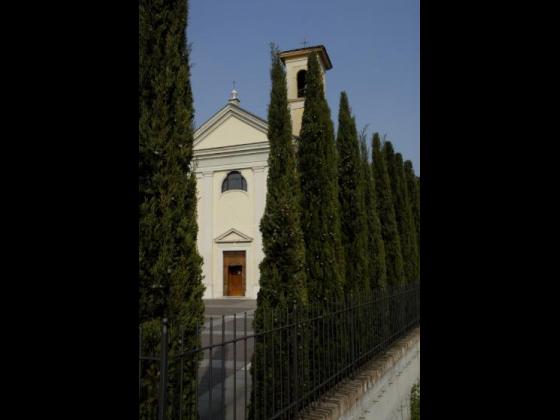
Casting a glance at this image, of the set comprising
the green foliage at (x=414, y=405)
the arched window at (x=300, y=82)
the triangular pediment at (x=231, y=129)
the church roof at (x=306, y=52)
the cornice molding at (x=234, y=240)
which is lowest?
the green foliage at (x=414, y=405)

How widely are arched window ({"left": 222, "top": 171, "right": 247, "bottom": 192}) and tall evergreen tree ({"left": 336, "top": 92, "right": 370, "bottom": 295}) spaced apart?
13.5 metres

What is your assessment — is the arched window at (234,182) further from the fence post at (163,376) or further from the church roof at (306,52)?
the fence post at (163,376)

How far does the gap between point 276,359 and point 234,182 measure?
1864 cm

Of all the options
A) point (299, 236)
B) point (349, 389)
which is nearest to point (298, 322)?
point (349, 389)

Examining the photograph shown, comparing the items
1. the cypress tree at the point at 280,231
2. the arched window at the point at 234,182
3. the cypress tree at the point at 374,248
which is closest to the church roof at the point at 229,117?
the arched window at the point at 234,182

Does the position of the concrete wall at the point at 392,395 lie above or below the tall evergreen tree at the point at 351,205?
below

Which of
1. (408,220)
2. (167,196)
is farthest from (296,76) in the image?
(167,196)

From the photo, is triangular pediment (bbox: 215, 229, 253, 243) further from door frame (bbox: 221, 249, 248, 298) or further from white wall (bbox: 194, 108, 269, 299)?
door frame (bbox: 221, 249, 248, 298)

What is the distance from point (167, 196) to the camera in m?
4.21

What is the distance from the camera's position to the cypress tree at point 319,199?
7.41 meters

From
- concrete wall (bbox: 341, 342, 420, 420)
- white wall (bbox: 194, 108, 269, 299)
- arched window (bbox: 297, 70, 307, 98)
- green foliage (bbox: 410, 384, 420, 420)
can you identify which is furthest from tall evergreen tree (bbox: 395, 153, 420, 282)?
arched window (bbox: 297, 70, 307, 98)
